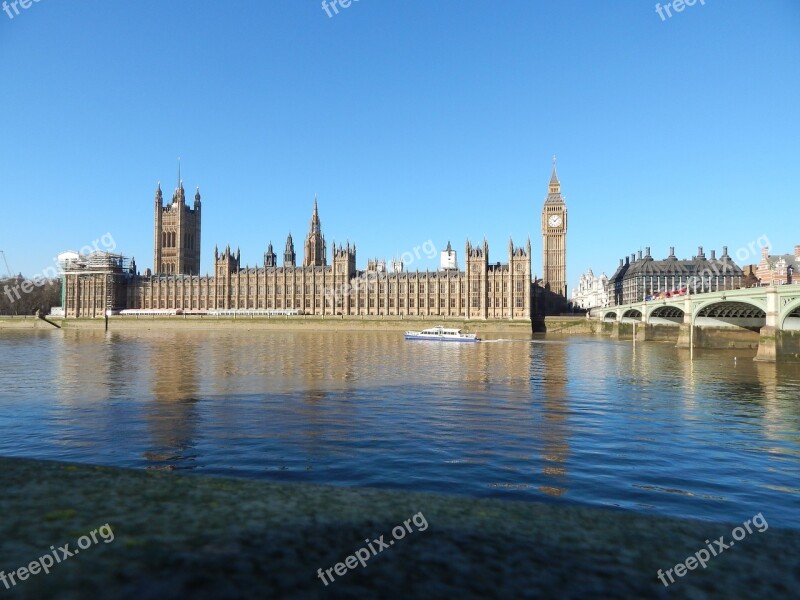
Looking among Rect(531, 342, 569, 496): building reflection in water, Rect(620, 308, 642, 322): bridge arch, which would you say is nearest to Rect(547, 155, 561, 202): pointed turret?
Rect(620, 308, 642, 322): bridge arch

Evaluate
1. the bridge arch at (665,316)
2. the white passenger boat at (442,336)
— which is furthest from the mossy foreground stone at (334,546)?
the bridge arch at (665,316)

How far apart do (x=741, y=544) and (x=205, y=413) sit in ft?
57.3

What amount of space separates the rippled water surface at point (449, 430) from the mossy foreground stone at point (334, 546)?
5.15 meters

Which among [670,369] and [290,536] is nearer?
[290,536]

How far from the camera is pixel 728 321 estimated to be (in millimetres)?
66000

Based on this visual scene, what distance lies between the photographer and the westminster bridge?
143ft

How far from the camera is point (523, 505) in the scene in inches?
256

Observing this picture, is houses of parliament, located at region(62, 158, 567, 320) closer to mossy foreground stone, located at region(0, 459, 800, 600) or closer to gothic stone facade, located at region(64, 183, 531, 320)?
gothic stone facade, located at region(64, 183, 531, 320)

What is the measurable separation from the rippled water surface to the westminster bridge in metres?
11.7

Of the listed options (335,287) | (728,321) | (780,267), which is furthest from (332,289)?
(780,267)

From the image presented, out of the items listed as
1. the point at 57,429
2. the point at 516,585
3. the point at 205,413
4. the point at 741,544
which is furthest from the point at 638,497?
the point at 57,429

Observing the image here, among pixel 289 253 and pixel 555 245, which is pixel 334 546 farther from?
pixel 289 253

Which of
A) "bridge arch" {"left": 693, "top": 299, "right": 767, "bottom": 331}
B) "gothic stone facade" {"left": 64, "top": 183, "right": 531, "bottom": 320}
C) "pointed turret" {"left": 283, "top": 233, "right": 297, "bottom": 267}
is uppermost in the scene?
"pointed turret" {"left": 283, "top": 233, "right": 297, "bottom": 267}

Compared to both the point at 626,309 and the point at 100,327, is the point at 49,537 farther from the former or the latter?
the point at 100,327
